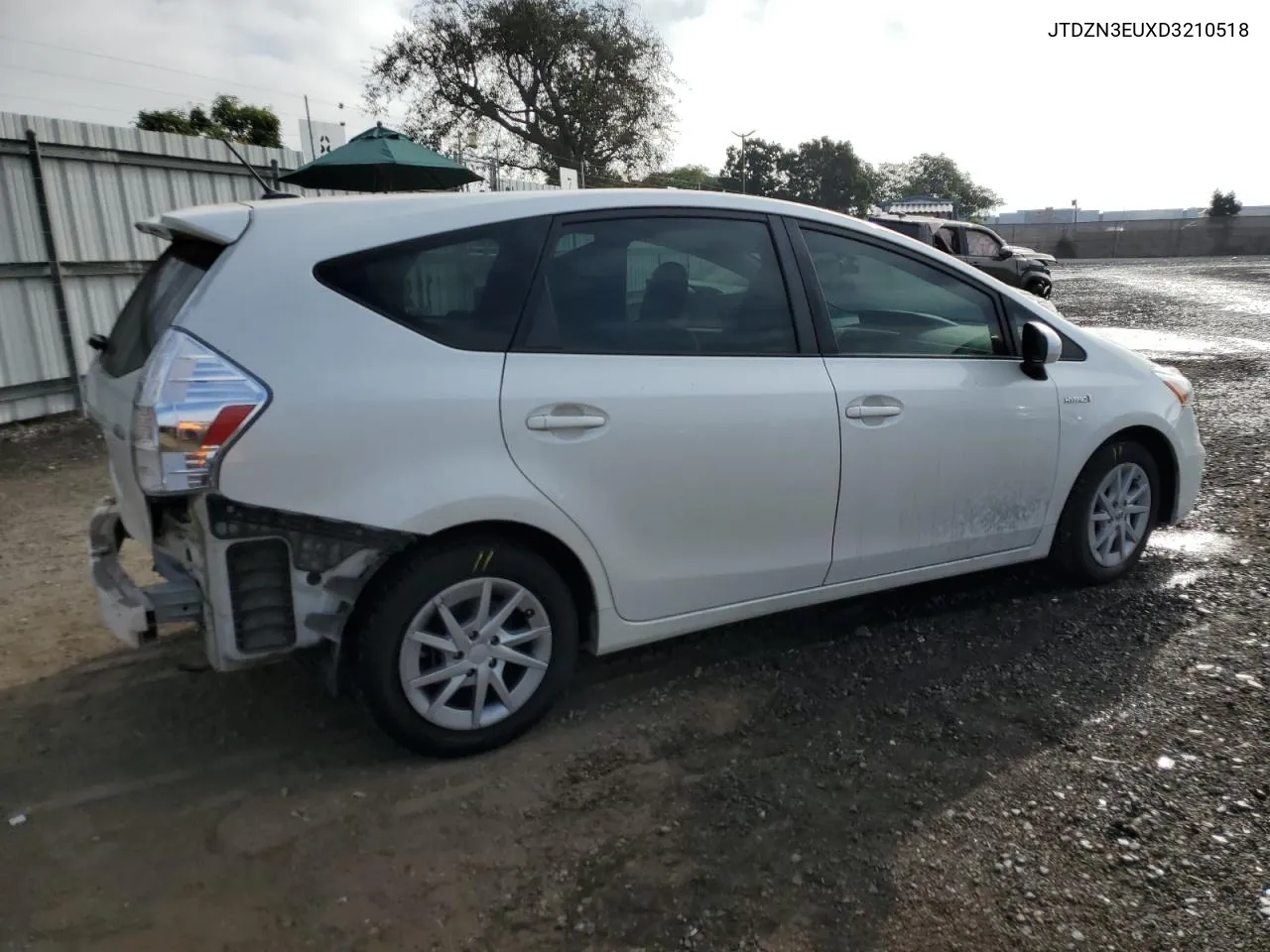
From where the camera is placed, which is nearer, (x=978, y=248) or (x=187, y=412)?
(x=187, y=412)

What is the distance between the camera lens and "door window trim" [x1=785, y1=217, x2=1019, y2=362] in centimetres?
348

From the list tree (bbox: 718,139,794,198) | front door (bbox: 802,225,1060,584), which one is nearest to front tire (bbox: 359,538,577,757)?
front door (bbox: 802,225,1060,584)

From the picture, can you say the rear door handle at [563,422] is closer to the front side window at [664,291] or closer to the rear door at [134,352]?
the front side window at [664,291]

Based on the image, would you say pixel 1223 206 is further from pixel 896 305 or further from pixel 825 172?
pixel 896 305

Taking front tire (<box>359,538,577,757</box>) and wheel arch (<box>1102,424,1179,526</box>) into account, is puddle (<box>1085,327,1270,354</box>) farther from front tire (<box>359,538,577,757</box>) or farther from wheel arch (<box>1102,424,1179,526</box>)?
front tire (<box>359,538,577,757</box>)

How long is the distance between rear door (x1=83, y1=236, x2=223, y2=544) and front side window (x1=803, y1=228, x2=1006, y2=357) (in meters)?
2.12

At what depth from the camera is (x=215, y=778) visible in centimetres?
299

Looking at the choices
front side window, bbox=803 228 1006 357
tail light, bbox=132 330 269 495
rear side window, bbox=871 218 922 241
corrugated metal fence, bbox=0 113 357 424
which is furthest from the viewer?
rear side window, bbox=871 218 922 241

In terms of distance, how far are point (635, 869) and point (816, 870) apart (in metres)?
0.48

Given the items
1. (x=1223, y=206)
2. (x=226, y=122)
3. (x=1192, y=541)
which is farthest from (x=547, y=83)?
(x=1223, y=206)

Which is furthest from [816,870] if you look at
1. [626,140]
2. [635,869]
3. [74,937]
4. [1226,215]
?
[1226,215]

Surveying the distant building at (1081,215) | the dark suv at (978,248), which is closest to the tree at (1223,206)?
the distant building at (1081,215)

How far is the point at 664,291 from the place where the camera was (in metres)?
3.25

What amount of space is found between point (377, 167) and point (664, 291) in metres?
6.63
